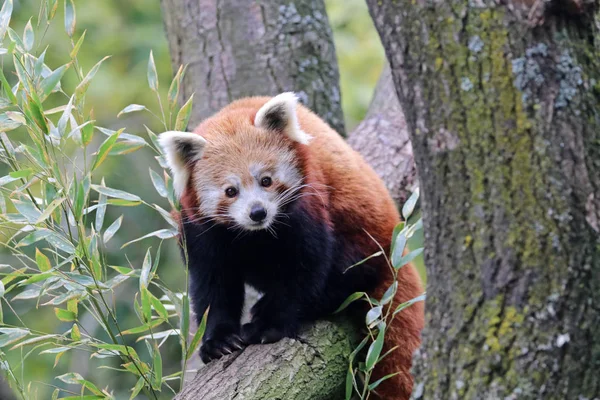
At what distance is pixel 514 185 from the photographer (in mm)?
1605

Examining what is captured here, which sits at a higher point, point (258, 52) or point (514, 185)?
point (258, 52)

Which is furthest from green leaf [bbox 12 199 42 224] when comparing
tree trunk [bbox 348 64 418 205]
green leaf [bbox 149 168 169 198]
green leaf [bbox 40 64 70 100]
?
tree trunk [bbox 348 64 418 205]

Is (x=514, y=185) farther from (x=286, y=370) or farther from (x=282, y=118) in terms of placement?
(x=282, y=118)

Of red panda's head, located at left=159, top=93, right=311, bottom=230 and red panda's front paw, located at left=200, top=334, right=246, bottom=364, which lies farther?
red panda's head, located at left=159, top=93, right=311, bottom=230

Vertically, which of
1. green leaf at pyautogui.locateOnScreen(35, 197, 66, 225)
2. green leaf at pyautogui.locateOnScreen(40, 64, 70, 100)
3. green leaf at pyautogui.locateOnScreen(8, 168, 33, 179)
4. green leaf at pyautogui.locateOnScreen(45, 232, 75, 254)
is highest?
green leaf at pyautogui.locateOnScreen(40, 64, 70, 100)

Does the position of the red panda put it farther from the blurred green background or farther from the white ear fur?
the blurred green background

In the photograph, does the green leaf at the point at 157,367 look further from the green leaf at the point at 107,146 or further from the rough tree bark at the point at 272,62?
the rough tree bark at the point at 272,62

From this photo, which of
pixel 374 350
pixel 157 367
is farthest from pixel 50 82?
pixel 374 350

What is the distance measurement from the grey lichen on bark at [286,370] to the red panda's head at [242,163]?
53cm

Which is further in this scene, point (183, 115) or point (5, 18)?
point (183, 115)

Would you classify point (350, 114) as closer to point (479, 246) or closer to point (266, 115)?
point (266, 115)

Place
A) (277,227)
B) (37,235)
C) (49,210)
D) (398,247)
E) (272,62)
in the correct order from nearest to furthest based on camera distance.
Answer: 1. (49,210)
2. (37,235)
3. (398,247)
4. (277,227)
5. (272,62)

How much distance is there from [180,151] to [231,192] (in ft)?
0.96

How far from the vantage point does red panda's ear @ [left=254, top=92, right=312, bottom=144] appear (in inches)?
120
